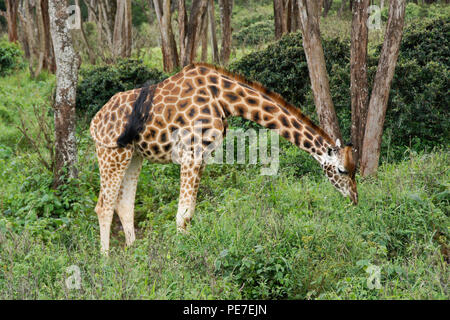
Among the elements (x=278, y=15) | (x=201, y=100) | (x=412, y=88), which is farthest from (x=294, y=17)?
(x=201, y=100)

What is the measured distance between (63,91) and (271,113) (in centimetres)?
341

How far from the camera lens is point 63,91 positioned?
26.4 ft

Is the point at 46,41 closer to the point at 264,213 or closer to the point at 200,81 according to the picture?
the point at 200,81

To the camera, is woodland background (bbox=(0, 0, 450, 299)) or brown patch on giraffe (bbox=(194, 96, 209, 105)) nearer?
woodland background (bbox=(0, 0, 450, 299))

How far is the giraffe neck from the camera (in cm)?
669

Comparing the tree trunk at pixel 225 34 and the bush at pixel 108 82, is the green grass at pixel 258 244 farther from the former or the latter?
the tree trunk at pixel 225 34

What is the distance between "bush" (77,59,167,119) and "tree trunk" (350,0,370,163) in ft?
16.5

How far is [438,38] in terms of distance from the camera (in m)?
9.77

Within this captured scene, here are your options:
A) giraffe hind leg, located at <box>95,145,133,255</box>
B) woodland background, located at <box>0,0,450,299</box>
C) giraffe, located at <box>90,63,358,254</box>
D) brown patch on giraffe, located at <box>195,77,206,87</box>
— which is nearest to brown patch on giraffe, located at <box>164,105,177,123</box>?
giraffe, located at <box>90,63,358,254</box>

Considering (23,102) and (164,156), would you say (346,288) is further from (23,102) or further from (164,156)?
(23,102)

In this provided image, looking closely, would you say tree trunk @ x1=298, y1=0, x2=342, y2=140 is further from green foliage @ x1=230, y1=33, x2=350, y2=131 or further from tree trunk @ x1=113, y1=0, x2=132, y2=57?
tree trunk @ x1=113, y1=0, x2=132, y2=57

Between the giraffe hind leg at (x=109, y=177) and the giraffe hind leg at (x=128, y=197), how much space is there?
0.30 meters

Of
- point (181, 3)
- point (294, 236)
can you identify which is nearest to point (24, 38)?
point (181, 3)

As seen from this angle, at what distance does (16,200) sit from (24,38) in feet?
63.0
